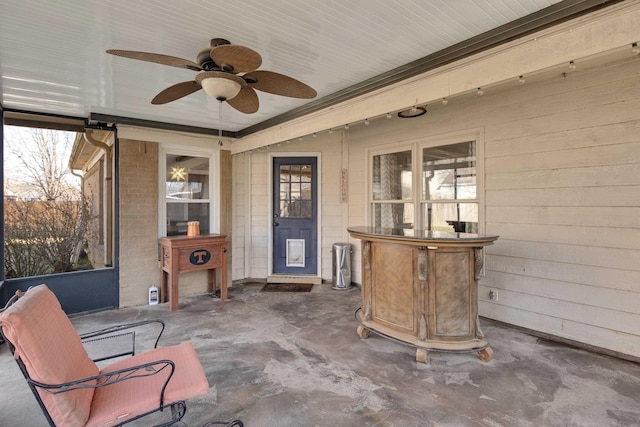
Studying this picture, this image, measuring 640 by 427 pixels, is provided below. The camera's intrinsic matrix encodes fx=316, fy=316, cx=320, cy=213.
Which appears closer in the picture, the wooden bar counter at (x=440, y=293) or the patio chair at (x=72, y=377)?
the patio chair at (x=72, y=377)

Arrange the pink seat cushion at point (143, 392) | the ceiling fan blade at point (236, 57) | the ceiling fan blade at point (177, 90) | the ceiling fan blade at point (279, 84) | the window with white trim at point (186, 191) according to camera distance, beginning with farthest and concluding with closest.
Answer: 1. the window with white trim at point (186, 191)
2. the ceiling fan blade at point (177, 90)
3. the ceiling fan blade at point (279, 84)
4. the ceiling fan blade at point (236, 57)
5. the pink seat cushion at point (143, 392)

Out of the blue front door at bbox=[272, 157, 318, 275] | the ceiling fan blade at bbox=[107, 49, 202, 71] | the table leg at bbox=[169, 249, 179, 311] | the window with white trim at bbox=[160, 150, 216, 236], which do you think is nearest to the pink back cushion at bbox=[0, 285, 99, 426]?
the ceiling fan blade at bbox=[107, 49, 202, 71]

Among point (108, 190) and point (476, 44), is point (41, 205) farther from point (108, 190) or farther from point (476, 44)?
point (476, 44)

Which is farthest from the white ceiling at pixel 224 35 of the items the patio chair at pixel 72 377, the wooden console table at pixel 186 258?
the wooden console table at pixel 186 258

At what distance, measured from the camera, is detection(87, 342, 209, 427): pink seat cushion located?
1520 millimetres

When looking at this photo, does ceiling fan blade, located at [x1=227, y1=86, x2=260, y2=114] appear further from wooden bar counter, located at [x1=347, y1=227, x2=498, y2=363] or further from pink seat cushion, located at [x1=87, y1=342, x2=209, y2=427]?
pink seat cushion, located at [x1=87, y1=342, x2=209, y2=427]

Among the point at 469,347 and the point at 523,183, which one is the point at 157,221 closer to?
the point at 469,347

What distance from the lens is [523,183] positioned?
11.1 ft

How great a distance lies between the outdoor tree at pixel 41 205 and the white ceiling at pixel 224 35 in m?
0.73

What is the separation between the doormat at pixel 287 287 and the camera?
514 cm

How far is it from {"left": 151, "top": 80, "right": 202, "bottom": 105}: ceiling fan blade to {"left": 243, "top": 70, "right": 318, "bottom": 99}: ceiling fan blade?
1.46 ft

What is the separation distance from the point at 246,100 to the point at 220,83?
1.51 ft

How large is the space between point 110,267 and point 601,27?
18.3ft

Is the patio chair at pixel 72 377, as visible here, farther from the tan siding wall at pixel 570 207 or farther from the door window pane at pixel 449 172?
the door window pane at pixel 449 172
